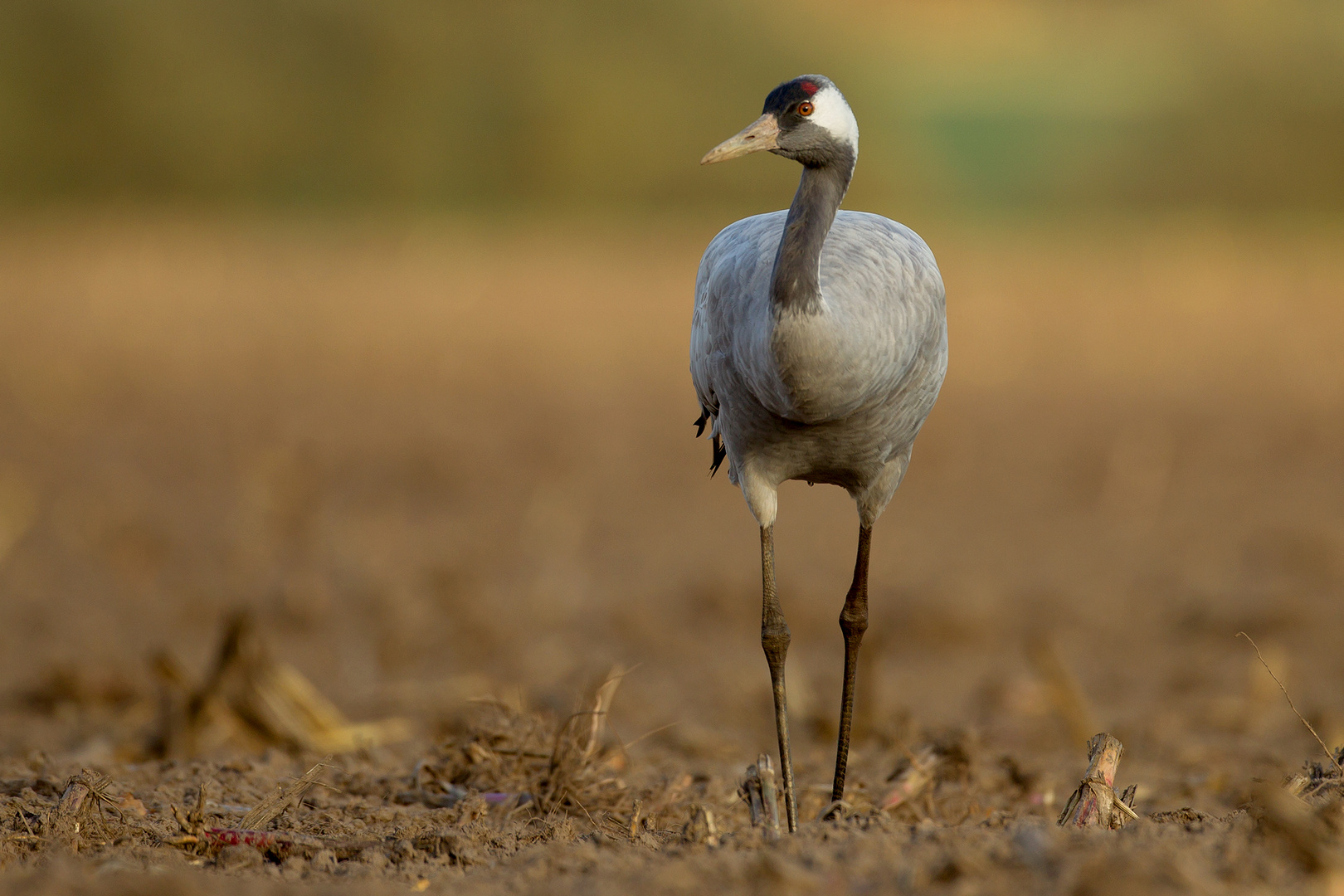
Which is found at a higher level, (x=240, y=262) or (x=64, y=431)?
(x=240, y=262)

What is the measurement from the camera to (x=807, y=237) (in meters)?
3.87

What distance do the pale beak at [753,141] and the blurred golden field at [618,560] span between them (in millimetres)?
1804

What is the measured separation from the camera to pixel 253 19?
197 feet

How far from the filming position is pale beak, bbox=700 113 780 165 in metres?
3.89

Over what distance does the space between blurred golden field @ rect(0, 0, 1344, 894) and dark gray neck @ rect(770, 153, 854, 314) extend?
141 centimetres

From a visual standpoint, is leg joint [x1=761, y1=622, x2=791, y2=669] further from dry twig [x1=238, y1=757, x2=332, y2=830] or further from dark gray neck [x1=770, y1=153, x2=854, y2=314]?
dry twig [x1=238, y1=757, x2=332, y2=830]

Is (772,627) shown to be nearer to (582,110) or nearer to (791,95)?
(791,95)

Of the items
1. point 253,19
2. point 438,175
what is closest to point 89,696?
point 438,175

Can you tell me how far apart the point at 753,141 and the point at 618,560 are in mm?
5589

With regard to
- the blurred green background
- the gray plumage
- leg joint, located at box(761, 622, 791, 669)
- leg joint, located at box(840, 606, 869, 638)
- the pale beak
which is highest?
the blurred green background

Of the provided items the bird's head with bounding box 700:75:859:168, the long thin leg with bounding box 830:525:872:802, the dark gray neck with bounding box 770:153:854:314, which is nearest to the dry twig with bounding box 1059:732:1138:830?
the long thin leg with bounding box 830:525:872:802

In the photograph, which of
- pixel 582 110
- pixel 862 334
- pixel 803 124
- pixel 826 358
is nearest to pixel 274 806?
pixel 826 358

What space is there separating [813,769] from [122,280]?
46.9ft

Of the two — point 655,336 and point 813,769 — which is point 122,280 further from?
point 813,769
